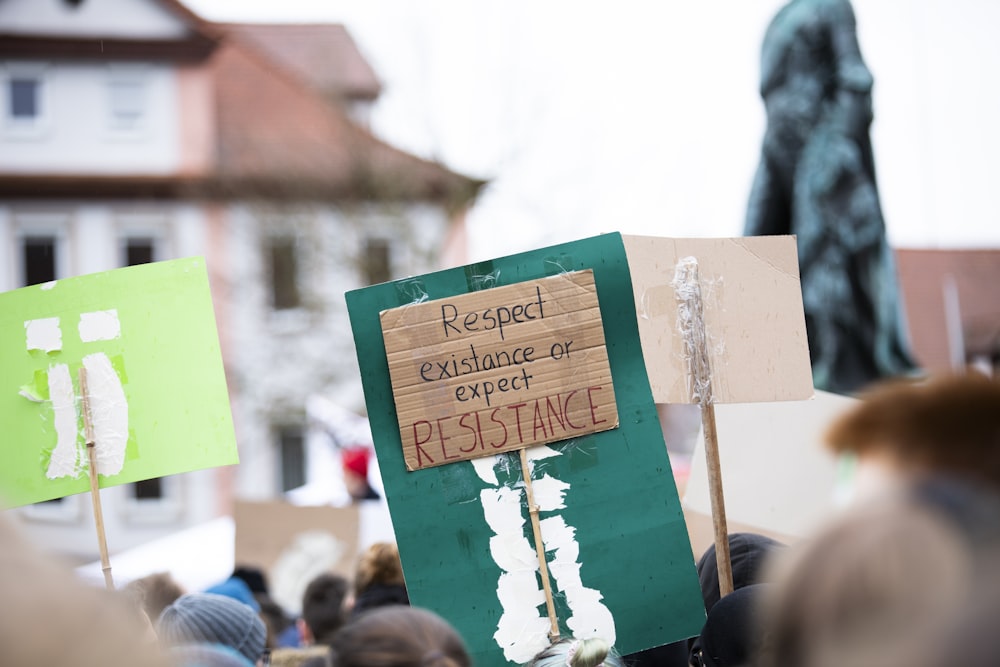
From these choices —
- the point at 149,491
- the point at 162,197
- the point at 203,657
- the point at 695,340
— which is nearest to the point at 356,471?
the point at 695,340

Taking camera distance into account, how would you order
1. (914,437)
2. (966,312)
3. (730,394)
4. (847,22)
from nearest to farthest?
(914,437) < (730,394) < (847,22) < (966,312)

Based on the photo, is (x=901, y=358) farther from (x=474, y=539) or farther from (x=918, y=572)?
(x=918, y=572)

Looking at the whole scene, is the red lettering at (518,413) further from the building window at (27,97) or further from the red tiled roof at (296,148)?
the building window at (27,97)

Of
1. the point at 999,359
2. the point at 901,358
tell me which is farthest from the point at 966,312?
the point at 999,359

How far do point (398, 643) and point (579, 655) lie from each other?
0.81 metres

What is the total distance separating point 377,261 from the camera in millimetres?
20719

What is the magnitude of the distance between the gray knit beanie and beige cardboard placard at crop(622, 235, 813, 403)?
126 cm

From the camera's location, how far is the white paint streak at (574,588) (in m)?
2.60

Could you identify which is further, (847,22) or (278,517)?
(847,22)

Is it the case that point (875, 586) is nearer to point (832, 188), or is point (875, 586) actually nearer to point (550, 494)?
point (550, 494)

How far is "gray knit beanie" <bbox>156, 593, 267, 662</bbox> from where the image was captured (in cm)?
290

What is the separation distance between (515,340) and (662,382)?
0.45 meters

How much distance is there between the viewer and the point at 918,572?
982mm

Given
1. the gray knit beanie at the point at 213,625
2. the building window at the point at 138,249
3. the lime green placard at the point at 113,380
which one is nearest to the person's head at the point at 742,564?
the gray knit beanie at the point at 213,625
